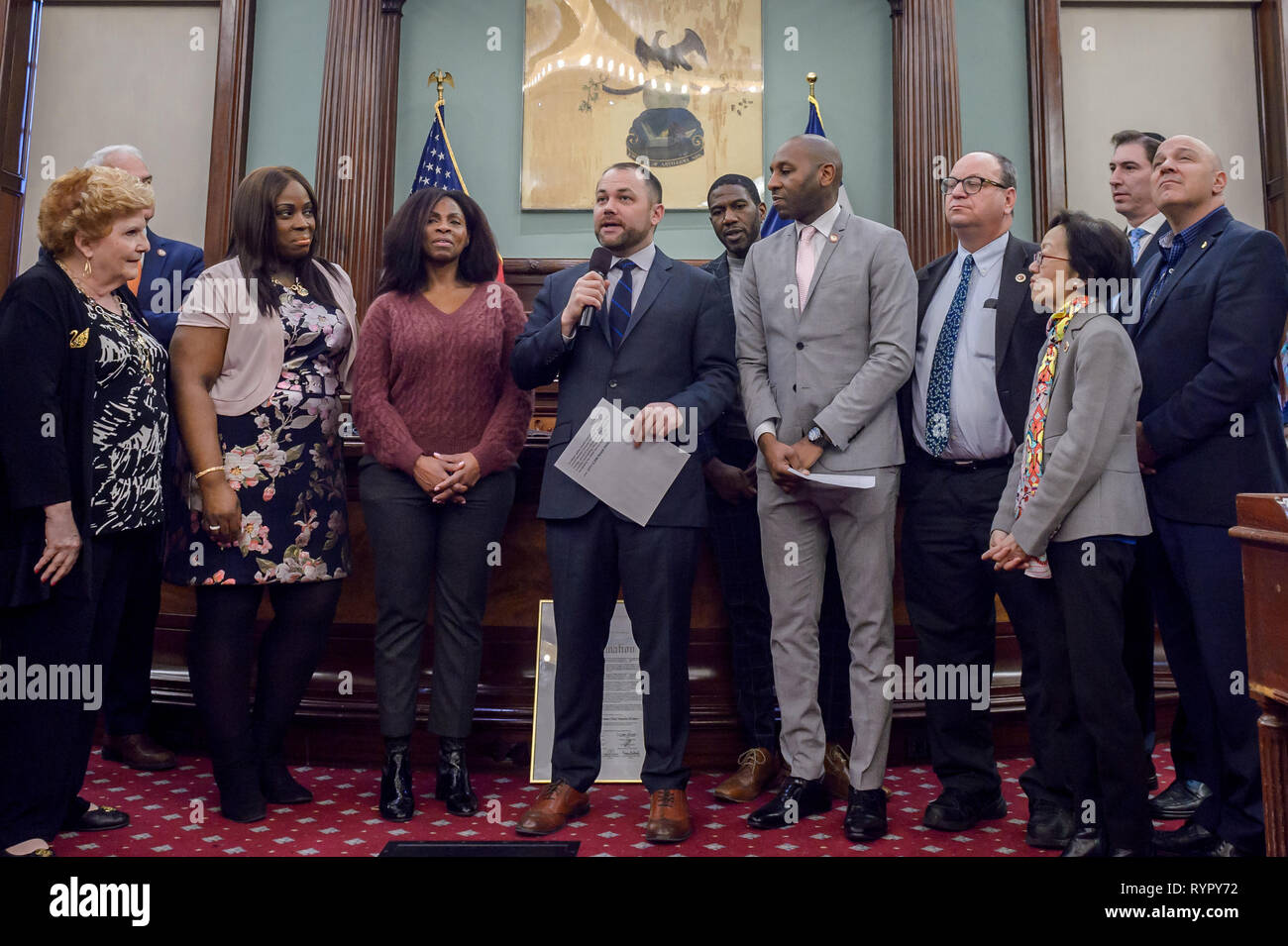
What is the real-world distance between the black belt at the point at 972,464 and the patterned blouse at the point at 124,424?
6.15 feet

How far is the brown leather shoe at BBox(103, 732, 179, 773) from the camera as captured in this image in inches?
112

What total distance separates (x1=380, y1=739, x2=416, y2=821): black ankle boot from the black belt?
150 cm

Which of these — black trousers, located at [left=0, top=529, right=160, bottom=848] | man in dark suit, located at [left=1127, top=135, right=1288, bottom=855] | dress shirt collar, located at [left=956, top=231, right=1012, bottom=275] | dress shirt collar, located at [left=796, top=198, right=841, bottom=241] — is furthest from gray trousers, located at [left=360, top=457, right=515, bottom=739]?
man in dark suit, located at [left=1127, top=135, right=1288, bottom=855]

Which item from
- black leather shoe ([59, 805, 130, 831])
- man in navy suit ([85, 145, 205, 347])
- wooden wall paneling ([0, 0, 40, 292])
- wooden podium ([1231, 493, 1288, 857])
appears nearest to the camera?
wooden podium ([1231, 493, 1288, 857])

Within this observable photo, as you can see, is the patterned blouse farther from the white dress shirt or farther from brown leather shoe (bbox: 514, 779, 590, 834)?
the white dress shirt

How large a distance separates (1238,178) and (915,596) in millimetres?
4815

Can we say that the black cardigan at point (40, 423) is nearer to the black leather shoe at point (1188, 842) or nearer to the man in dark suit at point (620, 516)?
the man in dark suit at point (620, 516)

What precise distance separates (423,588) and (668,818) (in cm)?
82

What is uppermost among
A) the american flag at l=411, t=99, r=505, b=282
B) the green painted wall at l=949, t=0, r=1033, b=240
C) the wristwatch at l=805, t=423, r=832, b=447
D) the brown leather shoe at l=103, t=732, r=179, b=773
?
the green painted wall at l=949, t=0, r=1033, b=240

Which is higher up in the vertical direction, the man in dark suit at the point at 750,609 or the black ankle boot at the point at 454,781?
the man in dark suit at the point at 750,609

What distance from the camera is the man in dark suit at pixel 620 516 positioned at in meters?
2.31

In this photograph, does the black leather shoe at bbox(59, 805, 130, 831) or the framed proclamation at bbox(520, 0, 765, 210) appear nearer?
the black leather shoe at bbox(59, 805, 130, 831)

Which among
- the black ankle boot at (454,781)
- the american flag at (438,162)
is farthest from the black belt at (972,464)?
the american flag at (438,162)
